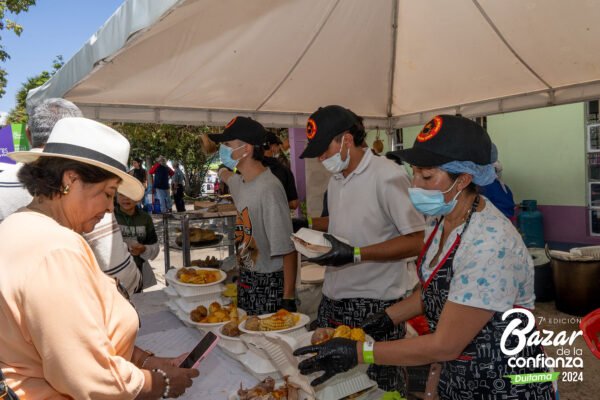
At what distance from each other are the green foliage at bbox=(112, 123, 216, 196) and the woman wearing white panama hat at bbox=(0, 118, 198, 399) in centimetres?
1525

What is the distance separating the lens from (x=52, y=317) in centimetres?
100

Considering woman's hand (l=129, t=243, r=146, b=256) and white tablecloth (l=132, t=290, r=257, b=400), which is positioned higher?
woman's hand (l=129, t=243, r=146, b=256)

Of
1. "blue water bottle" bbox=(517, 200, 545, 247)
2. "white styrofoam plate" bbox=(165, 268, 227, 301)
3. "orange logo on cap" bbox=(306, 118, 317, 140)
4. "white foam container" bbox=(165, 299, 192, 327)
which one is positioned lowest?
"blue water bottle" bbox=(517, 200, 545, 247)

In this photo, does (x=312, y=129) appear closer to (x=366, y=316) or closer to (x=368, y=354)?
(x=366, y=316)

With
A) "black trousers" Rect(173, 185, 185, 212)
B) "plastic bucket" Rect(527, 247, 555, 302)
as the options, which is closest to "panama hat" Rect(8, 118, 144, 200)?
"plastic bucket" Rect(527, 247, 555, 302)

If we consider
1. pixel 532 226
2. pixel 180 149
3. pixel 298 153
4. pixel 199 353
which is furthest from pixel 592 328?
pixel 180 149

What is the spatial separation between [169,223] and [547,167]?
21.8 ft

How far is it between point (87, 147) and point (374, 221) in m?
1.46

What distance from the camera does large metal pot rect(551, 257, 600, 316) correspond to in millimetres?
4879

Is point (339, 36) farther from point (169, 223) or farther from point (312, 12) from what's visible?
point (169, 223)

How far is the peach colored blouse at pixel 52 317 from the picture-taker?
1007mm

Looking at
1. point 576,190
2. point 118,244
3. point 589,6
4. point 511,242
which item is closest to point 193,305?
point 118,244

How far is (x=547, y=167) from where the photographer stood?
7746 mm

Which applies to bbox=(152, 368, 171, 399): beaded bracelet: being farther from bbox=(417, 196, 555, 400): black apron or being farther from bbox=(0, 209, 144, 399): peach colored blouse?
bbox=(417, 196, 555, 400): black apron
